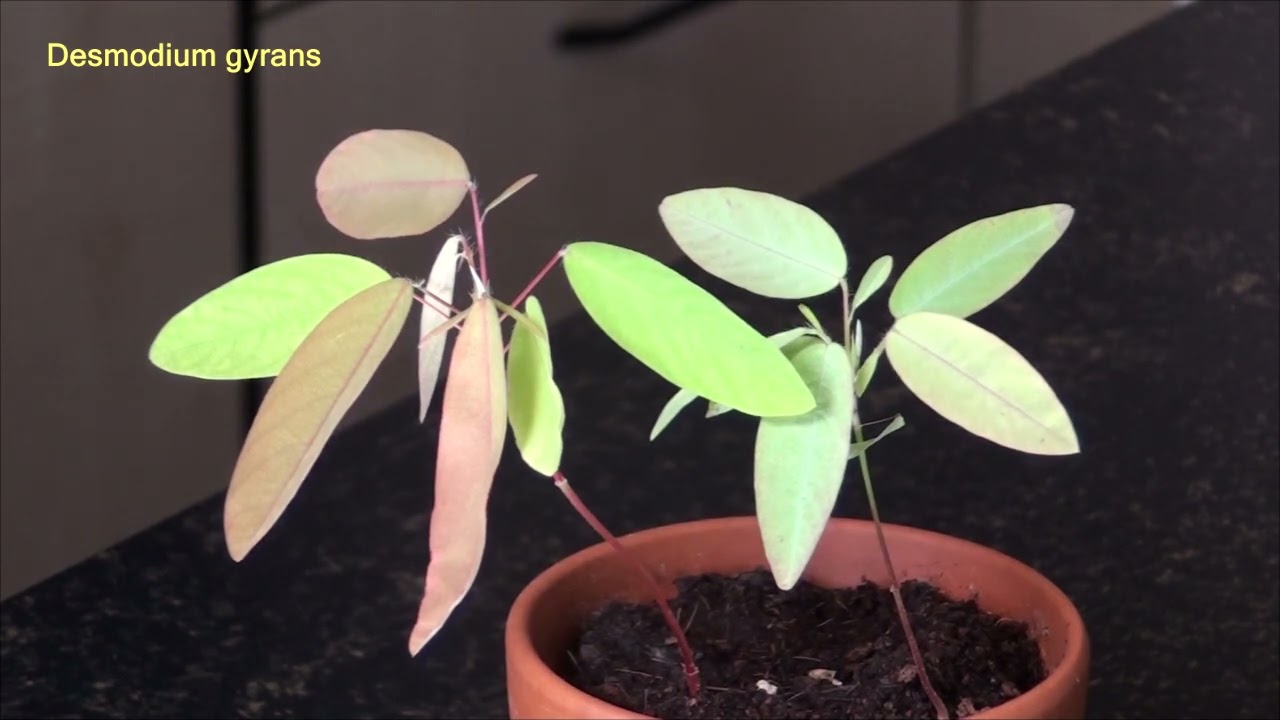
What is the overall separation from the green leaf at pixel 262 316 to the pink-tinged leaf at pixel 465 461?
5 cm

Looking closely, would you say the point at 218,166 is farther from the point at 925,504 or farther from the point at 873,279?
the point at 873,279

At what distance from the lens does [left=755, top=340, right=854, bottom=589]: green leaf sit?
14.3 inches

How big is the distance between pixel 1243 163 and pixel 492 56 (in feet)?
2.40

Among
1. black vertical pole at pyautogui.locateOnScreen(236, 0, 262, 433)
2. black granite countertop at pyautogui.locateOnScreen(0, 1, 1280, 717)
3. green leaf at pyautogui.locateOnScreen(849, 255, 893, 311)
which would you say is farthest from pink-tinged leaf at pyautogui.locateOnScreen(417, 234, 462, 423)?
black vertical pole at pyautogui.locateOnScreen(236, 0, 262, 433)

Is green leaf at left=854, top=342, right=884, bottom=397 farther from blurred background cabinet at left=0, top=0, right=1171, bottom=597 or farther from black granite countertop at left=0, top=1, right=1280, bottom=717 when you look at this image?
blurred background cabinet at left=0, top=0, right=1171, bottom=597

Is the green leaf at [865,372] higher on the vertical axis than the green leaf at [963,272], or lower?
lower

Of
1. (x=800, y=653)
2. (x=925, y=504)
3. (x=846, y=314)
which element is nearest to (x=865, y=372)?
(x=846, y=314)

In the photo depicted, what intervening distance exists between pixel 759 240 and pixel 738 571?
0.59 ft

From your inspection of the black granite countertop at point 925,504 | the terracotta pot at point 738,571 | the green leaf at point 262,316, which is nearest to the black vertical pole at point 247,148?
the black granite countertop at point 925,504

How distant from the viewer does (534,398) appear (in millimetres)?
367

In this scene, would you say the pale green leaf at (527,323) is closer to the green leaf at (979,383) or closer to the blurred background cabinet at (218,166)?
the green leaf at (979,383)

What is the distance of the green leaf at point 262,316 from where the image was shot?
37 centimetres

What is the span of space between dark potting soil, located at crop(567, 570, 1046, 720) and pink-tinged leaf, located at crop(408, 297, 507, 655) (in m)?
0.13

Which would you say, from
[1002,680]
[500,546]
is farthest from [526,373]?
[500,546]
